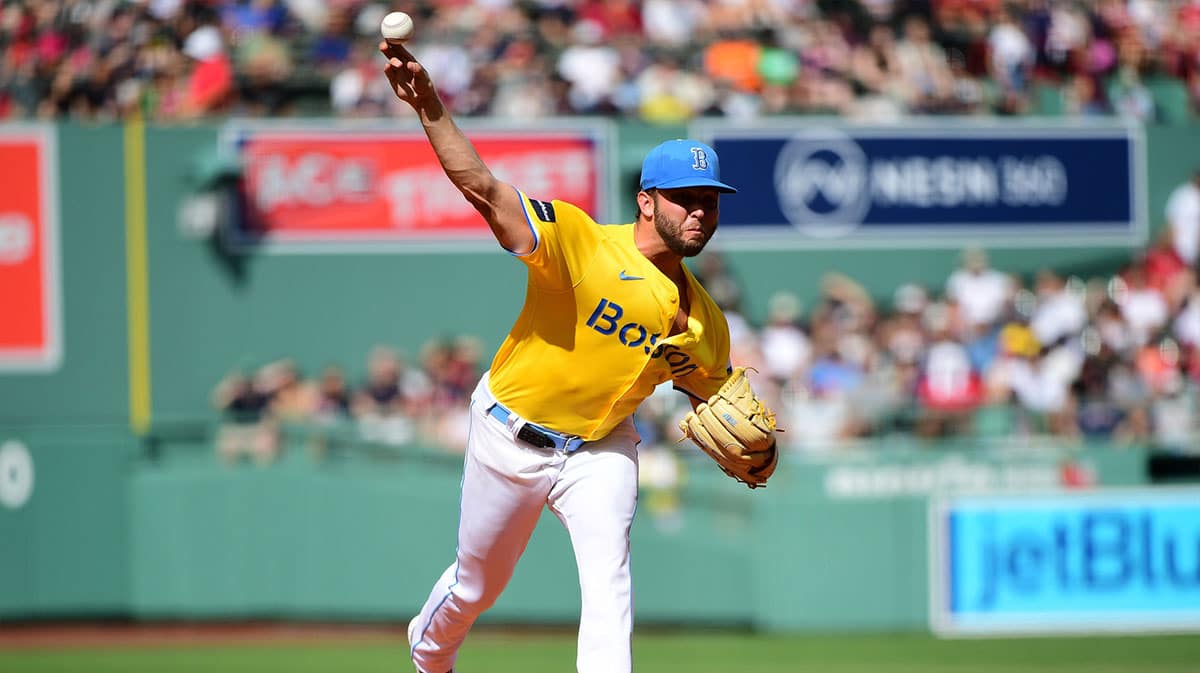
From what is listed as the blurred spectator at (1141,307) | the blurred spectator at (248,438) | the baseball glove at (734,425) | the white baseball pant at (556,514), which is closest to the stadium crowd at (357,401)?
the blurred spectator at (248,438)

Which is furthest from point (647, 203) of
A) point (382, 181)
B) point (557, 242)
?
point (382, 181)

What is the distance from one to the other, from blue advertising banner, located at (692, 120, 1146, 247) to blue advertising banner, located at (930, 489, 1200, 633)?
4303 mm

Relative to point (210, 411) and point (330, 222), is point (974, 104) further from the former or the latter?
point (210, 411)

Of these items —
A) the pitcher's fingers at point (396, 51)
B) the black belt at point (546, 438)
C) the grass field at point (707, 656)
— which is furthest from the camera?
the grass field at point (707, 656)

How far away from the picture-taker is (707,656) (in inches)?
394

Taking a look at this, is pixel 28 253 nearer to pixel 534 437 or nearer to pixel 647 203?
pixel 534 437

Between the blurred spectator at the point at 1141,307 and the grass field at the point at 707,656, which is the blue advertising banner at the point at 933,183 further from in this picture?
the grass field at the point at 707,656

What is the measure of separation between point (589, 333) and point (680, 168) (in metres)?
0.64

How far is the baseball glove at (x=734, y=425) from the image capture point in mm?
5555

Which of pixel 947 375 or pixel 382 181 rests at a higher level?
pixel 382 181

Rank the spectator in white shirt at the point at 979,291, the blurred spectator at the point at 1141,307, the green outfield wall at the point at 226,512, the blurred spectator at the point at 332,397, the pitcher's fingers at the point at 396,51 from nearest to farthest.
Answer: the pitcher's fingers at the point at 396,51, the green outfield wall at the point at 226,512, the blurred spectator at the point at 332,397, the blurred spectator at the point at 1141,307, the spectator in white shirt at the point at 979,291

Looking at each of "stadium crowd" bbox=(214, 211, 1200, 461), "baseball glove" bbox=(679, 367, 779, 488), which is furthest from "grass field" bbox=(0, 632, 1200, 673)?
"baseball glove" bbox=(679, 367, 779, 488)

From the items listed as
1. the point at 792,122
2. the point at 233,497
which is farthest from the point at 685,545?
the point at 792,122

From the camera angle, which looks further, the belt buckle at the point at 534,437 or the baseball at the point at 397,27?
the belt buckle at the point at 534,437
